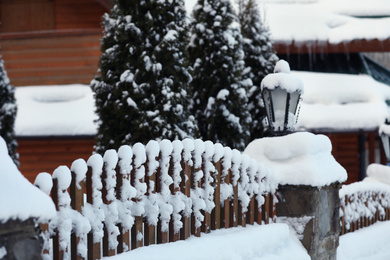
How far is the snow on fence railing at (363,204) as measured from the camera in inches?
320

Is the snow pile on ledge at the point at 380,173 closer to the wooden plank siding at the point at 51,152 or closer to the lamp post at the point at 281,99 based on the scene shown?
the lamp post at the point at 281,99

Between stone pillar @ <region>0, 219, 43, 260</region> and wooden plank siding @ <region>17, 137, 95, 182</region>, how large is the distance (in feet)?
35.6

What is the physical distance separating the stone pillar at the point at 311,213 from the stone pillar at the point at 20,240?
343 cm

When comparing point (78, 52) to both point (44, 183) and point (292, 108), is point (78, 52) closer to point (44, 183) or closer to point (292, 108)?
point (292, 108)

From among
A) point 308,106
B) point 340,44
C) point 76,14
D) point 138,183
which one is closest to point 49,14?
point 76,14

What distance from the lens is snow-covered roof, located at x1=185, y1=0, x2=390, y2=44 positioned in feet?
53.1

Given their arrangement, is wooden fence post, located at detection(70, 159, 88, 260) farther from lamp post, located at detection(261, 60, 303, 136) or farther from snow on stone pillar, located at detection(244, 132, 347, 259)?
lamp post, located at detection(261, 60, 303, 136)

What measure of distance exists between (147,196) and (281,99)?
2.43 m

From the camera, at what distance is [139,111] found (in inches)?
338

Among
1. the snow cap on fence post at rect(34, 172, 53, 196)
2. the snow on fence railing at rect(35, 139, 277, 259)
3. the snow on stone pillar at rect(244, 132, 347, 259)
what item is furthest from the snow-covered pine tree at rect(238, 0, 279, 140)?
the snow cap on fence post at rect(34, 172, 53, 196)

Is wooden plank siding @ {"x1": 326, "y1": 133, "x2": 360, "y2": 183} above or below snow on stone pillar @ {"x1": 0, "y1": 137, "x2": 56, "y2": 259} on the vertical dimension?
below

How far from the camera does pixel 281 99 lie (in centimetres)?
620

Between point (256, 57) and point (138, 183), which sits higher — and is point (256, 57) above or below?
above

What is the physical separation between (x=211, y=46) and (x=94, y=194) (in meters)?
8.30
